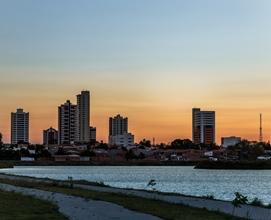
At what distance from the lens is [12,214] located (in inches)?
982

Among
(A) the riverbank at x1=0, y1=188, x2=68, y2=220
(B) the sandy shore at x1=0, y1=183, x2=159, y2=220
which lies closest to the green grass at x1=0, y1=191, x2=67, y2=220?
(A) the riverbank at x1=0, y1=188, x2=68, y2=220

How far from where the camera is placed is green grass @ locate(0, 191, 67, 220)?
2375cm

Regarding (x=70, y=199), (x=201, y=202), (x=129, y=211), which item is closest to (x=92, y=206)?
(x=129, y=211)

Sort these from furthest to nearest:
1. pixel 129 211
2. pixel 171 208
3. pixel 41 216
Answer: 1. pixel 171 208
2. pixel 129 211
3. pixel 41 216

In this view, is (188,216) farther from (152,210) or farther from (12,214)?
(12,214)

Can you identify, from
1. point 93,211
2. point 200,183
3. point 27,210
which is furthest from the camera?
point 200,183

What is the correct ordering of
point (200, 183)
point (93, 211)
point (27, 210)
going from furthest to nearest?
point (200, 183)
point (27, 210)
point (93, 211)

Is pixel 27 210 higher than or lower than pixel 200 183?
higher

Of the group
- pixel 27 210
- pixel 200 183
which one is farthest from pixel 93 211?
pixel 200 183

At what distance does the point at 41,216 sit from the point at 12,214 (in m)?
1.42

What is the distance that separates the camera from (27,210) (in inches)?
1057

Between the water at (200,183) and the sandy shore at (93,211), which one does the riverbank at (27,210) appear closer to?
the sandy shore at (93,211)

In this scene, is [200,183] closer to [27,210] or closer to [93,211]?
[93,211]

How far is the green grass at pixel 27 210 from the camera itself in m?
23.8
